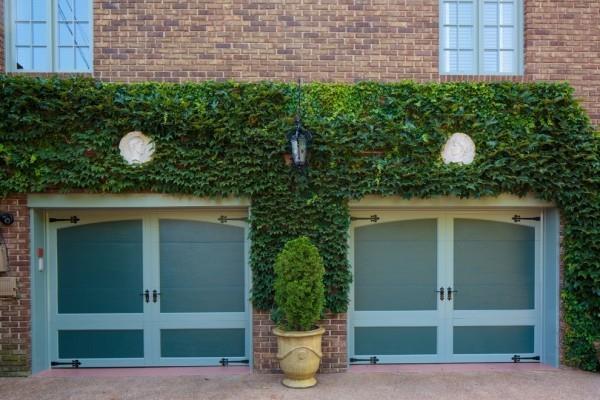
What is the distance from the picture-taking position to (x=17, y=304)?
19.5ft

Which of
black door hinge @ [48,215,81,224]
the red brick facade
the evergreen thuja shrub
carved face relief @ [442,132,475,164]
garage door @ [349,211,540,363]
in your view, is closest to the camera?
the evergreen thuja shrub

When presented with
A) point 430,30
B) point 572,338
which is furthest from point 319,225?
point 572,338

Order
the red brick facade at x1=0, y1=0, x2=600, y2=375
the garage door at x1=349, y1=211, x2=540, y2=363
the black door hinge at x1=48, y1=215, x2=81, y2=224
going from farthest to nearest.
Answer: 1. the garage door at x1=349, y1=211, x2=540, y2=363
2. the black door hinge at x1=48, y1=215, x2=81, y2=224
3. the red brick facade at x1=0, y1=0, x2=600, y2=375

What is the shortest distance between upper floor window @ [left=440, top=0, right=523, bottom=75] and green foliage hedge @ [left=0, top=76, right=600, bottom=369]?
609 millimetres

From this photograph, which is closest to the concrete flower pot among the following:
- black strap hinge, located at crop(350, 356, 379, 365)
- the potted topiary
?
the potted topiary

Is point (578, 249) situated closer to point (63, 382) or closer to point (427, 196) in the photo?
point (427, 196)

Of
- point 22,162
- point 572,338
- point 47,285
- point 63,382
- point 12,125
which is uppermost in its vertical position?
point 12,125

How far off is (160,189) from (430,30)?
418 centimetres

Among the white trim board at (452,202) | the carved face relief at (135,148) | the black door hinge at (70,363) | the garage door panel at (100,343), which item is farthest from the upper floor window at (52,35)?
the white trim board at (452,202)

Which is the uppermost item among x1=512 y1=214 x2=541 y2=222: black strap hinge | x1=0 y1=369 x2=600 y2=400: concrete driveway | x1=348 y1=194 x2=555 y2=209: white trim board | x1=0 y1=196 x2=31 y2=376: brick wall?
x1=348 y1=194 x2=555 y2=209: white trim board

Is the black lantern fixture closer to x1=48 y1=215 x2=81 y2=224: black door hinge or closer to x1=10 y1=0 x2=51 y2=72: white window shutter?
x1=48 y1=215 x2=81 y2=224: black door hinge

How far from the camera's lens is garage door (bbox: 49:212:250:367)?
631cm

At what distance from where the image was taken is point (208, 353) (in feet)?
20.8

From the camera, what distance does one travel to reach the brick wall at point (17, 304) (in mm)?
5918
